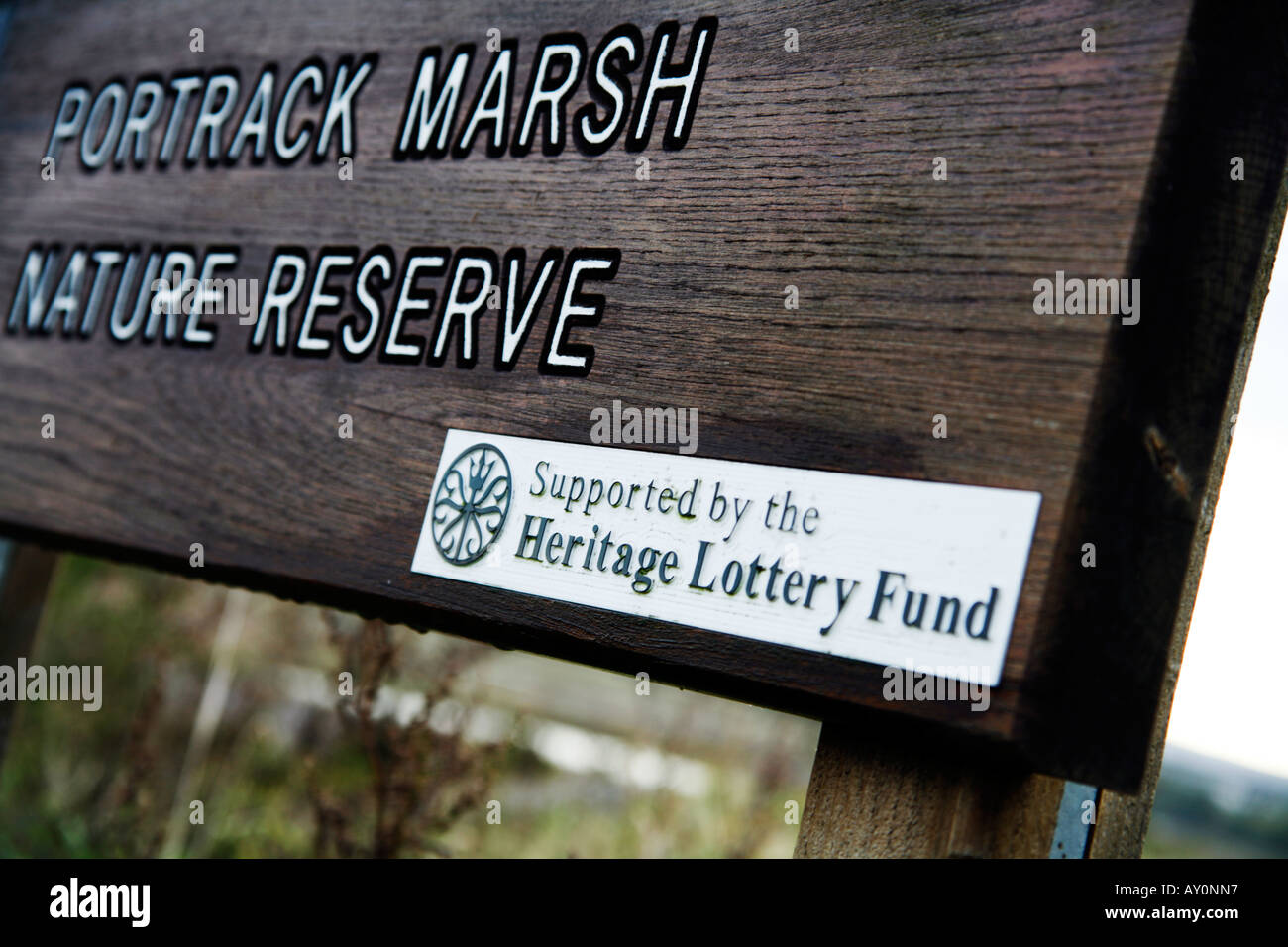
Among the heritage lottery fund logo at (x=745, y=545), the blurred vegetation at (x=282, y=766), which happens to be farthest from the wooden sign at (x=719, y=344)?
the blurred vegetation at (x=282, y=766)

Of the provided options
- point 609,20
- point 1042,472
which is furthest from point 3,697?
point 1042,472

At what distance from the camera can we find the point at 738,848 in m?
3.99

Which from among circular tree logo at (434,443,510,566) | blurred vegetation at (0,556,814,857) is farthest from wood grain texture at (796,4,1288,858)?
blurred vegetation at (0,556,814,857)

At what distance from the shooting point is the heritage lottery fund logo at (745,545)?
0.99m

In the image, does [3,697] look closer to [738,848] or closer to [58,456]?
[58,456]

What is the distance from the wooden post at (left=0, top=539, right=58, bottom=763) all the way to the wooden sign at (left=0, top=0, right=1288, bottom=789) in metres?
0.71

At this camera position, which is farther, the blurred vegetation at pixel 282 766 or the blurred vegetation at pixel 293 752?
the blurred vegetation at pixel 293 752

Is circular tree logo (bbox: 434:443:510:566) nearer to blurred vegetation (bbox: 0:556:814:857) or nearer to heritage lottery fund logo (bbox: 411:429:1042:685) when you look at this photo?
heritage lottery fund logo (bbox: 411:429:1042:685)

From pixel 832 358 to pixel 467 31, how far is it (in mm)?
836

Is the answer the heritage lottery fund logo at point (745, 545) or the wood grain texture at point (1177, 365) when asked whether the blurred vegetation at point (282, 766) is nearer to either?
the heritage lottery fund logo at point (745, 545)

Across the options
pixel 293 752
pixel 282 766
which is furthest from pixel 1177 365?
pixel 282 766

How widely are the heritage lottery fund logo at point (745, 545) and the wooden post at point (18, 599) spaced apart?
158 centimetres

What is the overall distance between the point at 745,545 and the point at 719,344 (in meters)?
0.23

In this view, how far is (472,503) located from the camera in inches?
53.6
